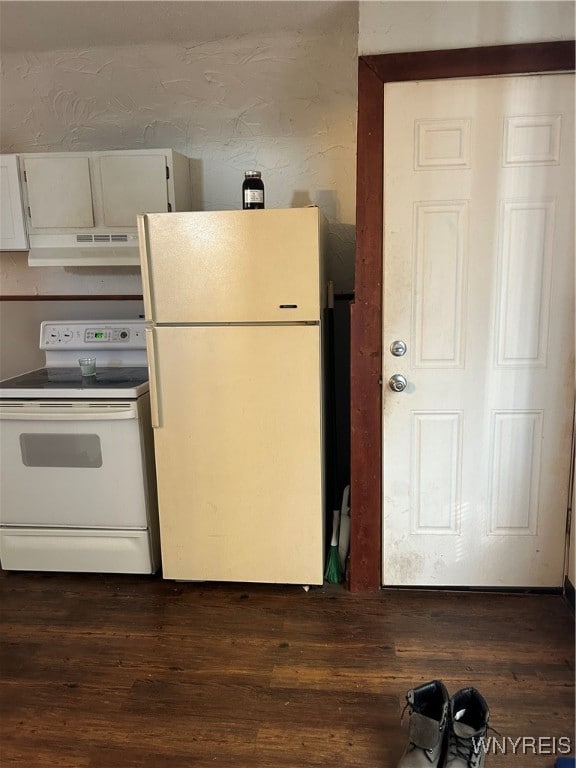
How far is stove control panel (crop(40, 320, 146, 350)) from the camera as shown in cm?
270

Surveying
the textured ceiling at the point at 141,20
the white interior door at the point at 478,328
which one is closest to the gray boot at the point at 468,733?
the white interior door at the point at 478,328

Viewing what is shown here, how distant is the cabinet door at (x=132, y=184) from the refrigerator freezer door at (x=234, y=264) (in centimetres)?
41

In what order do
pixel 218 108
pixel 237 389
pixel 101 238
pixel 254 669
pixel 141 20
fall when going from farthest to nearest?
pixel 218 108, pixel 101 238, pixel 141 20, pixel 237 389, pixel 254 669

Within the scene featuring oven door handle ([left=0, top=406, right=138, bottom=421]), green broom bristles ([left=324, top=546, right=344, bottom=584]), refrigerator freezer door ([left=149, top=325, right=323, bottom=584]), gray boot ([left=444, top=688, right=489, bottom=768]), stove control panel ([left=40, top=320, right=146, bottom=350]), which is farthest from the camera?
stove control panel ([left=40, top=320, right=146, bottom=350])

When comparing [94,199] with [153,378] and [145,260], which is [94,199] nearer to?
→ [145,260]

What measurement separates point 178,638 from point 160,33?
2.49 metres

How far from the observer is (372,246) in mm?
2123

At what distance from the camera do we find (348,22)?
2.37 meters

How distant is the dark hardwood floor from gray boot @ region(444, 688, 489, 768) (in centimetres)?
7

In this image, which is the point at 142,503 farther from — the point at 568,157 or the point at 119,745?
the point at 568,157

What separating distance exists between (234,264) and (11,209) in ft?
3.87

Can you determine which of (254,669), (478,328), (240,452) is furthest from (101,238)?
(254,669)

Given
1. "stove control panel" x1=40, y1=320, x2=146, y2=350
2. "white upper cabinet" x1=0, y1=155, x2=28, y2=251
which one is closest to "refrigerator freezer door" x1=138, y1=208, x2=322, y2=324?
"stove control panel" x1=40, y1=320, x2=146, y2=350

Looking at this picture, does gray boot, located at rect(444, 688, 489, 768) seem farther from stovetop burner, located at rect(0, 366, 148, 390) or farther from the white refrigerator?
stovetop burner, located at rect(0, 366, 148, 390)
